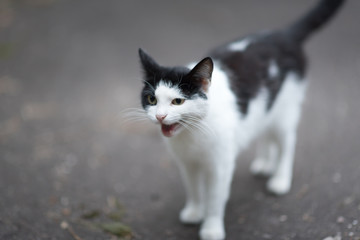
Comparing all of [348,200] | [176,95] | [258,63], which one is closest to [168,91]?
[176,95]

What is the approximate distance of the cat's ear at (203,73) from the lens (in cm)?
177

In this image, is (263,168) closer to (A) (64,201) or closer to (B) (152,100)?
(B) (152,100)

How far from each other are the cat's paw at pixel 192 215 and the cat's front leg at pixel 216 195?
11 centimetres

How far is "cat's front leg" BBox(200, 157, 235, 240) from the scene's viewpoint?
7.18ft

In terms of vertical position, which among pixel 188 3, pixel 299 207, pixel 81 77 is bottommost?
pixel 299 207

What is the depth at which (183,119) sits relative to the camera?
1.85 metres

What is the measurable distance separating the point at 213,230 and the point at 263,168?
922 millimetres

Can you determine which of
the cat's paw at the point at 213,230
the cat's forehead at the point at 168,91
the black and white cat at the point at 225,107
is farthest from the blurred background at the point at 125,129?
the cat's forehead at the point at 168,91

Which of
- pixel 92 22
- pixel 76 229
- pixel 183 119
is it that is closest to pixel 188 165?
pixel 183 119

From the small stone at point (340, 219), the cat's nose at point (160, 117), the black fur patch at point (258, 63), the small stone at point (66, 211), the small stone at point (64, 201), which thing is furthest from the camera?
the small stone at point (64, 201)

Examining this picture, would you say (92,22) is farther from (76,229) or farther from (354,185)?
(354,185)

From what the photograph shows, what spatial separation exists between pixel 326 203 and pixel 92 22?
4.24 metres

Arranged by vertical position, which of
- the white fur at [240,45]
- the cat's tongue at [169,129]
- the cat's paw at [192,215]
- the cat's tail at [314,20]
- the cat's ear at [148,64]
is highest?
the cat's tail at [314,20]

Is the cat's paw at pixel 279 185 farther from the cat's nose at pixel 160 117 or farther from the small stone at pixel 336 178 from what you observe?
the cat's nose at pixel 160 117
